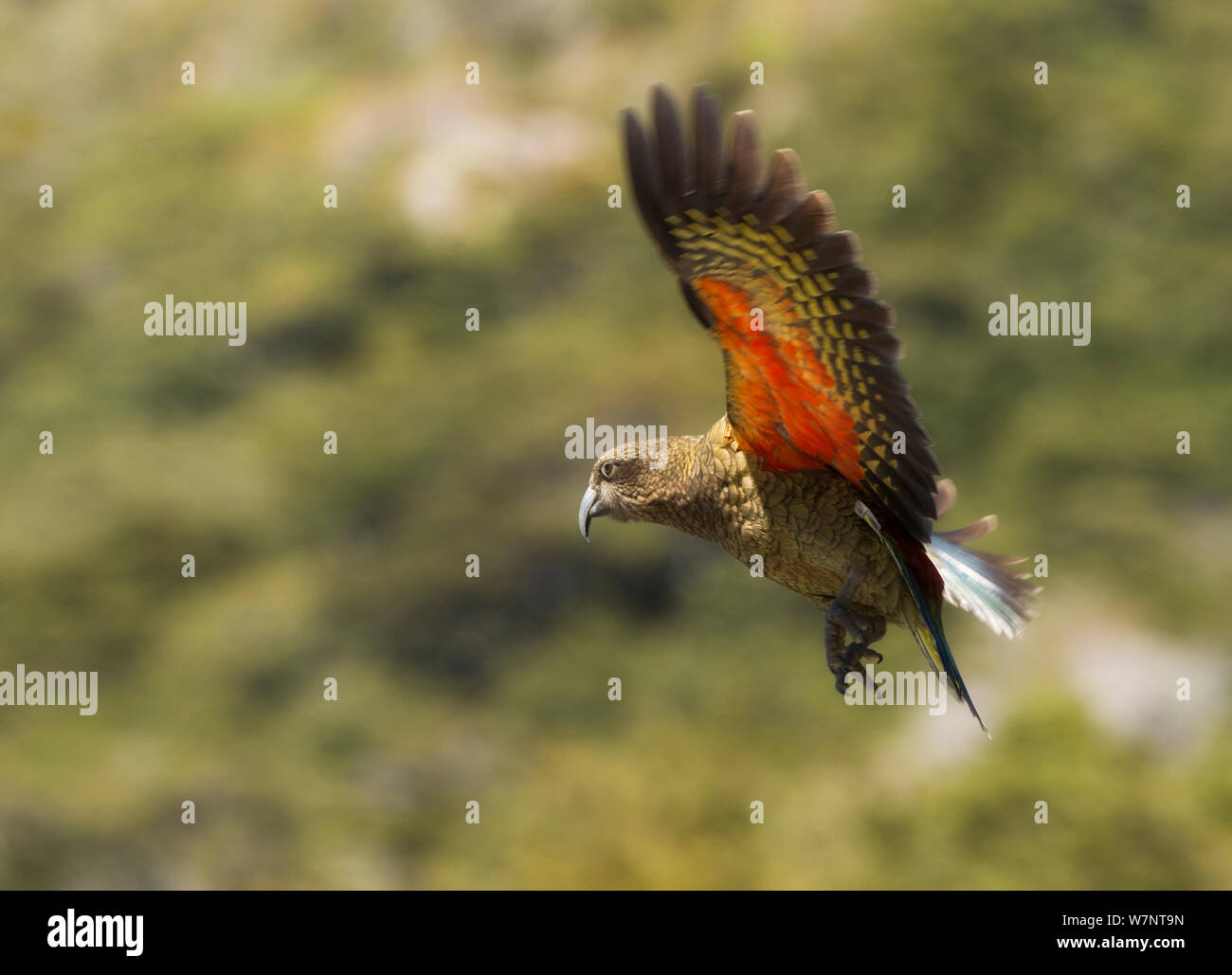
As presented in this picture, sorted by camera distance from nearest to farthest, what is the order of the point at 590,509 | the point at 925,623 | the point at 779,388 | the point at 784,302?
the point at 784,302 → the point at 779,388 → the point at 925,623 → the point at 590,509

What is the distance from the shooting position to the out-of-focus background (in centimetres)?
3669

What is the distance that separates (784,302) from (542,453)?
38105 millimetres

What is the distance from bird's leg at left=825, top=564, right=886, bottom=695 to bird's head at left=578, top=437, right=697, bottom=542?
89 cm

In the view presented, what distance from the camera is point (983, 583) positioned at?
28.7 feet

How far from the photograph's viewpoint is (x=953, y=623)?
3788 cm

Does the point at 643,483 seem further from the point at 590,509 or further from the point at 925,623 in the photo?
the point at 925,623

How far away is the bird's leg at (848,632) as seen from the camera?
7617 millimetres

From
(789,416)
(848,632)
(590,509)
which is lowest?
(848,632)

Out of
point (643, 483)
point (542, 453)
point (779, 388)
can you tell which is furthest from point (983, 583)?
point (542, 453)

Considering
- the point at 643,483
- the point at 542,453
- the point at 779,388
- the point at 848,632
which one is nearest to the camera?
the point at 779,388

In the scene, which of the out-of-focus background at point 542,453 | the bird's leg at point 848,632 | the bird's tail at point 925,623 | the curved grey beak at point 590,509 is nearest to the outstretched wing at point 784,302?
the bird's tail at point 925,623

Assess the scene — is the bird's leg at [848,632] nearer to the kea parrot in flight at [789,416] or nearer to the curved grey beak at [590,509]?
the kea parrot in flight at [789,416]

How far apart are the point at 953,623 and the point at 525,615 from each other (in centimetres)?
1297
